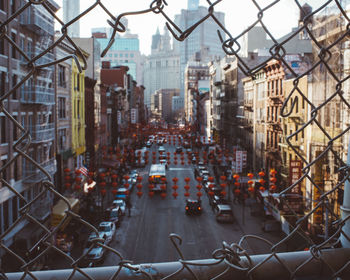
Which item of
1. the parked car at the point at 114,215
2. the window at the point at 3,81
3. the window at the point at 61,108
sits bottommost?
the parked car at the point at 114,215

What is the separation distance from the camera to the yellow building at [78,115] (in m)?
32.5

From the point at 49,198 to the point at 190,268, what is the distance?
875 inches

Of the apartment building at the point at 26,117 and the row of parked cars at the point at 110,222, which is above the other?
the apartment building at the point at 26,117

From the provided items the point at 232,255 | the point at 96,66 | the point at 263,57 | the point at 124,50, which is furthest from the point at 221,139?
the point at 124,50

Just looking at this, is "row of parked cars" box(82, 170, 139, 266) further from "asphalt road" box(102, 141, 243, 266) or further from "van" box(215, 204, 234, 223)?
"van" box(215, 204, 234, 223)

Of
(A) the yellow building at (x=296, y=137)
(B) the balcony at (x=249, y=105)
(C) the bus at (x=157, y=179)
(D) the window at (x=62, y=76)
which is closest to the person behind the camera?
(A) the yellow building at (x=296, y=137)

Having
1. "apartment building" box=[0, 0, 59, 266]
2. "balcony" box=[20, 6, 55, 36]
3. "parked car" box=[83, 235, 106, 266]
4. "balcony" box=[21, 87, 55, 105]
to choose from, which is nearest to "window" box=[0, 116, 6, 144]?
"apartment building" box=[0, 0, 59, 266]

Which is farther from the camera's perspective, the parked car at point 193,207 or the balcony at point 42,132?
the parked car at point 193,207

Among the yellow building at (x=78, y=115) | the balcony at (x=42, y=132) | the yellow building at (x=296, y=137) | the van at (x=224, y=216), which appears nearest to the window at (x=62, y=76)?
the yellow building at (x=78, y=115)

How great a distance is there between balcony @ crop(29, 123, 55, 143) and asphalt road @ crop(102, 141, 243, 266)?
773cm

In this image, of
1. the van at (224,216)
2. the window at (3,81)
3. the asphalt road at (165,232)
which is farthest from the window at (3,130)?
the van at (224,216)

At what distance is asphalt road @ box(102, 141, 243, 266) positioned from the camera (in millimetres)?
20781

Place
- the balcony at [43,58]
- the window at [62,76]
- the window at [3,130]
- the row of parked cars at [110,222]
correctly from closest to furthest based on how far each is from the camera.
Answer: the window at [3,130], the row of parked cars at [110,222], the balcony at [43,58], the window at [62,76]

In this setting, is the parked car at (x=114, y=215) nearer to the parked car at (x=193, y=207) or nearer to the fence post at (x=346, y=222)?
the parked car at (x=193, y=207)
